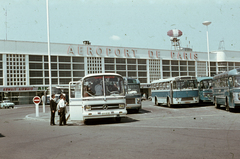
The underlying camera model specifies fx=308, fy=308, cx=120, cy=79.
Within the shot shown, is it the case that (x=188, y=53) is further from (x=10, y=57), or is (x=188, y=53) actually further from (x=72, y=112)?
(x=72, y=112)

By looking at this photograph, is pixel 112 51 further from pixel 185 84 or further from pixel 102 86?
pixel 102 86

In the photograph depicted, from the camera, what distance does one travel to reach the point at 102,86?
16.0m

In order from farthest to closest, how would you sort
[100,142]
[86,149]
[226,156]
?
[100,142], [86,149], [226,156]

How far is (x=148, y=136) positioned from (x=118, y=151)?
282 cm

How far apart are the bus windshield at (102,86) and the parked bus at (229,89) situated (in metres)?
7.44

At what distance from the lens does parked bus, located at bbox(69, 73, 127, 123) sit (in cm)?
1555

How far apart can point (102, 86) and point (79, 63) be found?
160ft

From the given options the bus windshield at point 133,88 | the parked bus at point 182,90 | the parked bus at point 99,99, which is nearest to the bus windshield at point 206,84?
the parked bus at point 182,90

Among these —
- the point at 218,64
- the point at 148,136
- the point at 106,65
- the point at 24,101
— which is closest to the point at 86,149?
the point at 148,136

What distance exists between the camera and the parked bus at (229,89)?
1888 cm

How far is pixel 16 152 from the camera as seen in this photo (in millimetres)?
8258

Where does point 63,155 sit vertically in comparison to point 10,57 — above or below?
below

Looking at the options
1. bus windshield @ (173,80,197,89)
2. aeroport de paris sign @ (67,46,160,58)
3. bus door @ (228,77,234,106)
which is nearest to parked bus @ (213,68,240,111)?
bus door @ (228,77,234,106)

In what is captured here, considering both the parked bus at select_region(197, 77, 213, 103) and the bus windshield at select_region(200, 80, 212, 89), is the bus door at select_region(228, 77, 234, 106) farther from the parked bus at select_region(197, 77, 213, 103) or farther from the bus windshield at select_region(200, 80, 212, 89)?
the bus windshield at select_region(200, 80, 212, 89)
